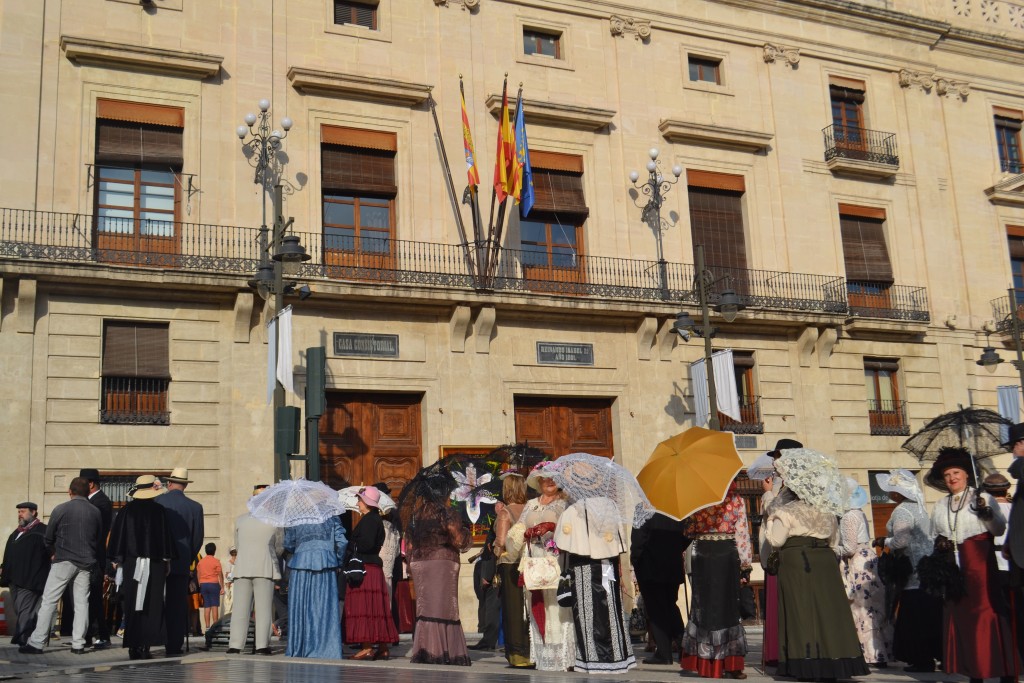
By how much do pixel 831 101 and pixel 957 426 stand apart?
15.0m

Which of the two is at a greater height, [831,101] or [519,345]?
[831,101]

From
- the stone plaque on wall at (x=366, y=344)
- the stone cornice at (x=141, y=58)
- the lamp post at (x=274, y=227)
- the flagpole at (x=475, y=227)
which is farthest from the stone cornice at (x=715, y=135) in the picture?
the stone cornice at (x=141, y=58)

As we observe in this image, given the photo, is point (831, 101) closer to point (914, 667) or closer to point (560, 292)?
point (560, 292)

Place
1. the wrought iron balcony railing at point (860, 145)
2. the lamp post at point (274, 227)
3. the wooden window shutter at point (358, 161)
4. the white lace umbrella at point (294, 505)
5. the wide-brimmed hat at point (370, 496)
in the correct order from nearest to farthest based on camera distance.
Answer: the white lace umbrella at point (294, 505) → the wide-brimmed hat at point (370, 496) → the lamp post at point (274, 227) → the wooden window shutter at point (358, 161) → the wrought iron balcony railing at point (860, 145)

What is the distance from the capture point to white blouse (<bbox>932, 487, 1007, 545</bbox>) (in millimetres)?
8500

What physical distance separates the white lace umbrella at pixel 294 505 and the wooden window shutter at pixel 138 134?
32.5 feet

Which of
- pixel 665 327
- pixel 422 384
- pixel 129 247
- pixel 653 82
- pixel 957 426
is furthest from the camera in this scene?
pixel 653 82

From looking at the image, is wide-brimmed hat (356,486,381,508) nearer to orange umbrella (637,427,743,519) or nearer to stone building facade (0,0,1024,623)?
orange umbrella (637,427,743,519)

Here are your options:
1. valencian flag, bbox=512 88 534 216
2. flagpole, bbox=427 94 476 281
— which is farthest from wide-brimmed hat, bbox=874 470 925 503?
flagpole, bbox=427 94 476 281

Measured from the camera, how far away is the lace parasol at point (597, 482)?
9617 mm

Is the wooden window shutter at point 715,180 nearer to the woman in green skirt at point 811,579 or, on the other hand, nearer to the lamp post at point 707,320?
the lamp post at point 707,320

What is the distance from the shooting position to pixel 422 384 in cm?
1945

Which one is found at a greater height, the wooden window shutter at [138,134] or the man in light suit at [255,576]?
the wooden window shutter at [138,134]

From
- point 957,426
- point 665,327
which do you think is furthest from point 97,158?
point 957,426
